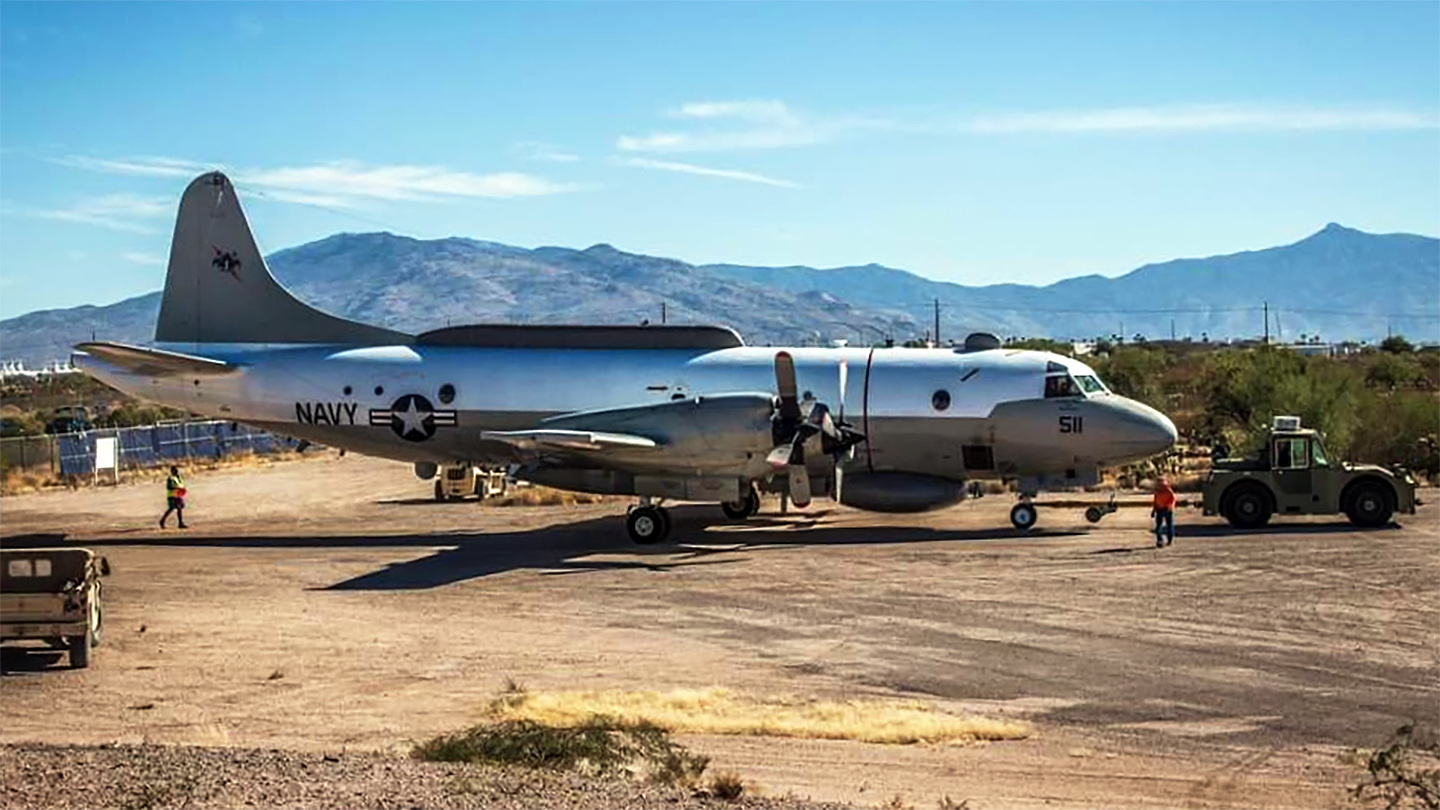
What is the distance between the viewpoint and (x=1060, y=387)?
32.2 m

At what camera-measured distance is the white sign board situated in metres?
52.6

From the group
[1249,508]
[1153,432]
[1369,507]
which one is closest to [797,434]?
[1153,432]

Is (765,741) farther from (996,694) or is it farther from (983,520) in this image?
(983,520)

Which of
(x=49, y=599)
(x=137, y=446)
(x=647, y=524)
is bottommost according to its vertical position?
(x=49, y=599)

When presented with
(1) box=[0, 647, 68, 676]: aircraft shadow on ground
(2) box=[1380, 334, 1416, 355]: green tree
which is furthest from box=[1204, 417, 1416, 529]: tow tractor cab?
(2) box=[1380, 334, 1416, 355]: green tree

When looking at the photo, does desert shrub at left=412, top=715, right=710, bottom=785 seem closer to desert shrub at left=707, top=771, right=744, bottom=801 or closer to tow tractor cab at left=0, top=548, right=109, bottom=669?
desert shrub at left=707, top=771, right=744, bottom=801

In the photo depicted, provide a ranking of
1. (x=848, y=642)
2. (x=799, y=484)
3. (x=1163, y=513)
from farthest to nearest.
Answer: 1. (x=799, y=484)
2. (x=1163, y=513)
3. (x=848, y=642)

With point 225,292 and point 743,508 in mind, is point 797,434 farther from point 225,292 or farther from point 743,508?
point 225,292

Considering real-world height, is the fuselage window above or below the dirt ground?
above

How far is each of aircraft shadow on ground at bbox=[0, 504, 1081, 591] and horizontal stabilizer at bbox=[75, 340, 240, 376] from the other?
375 cm

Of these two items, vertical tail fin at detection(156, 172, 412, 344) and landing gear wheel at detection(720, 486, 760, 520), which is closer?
landing gear wheel at detection(720, 486, 760, 520)

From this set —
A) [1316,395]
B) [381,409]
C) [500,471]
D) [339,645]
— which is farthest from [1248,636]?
[500,471]

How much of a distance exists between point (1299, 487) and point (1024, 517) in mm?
5506

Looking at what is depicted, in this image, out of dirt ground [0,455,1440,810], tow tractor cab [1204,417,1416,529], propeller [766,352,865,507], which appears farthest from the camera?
tow tractor cab [1204,417,1416,529]
